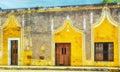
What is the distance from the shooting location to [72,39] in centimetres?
2370

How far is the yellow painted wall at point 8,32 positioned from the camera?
2552 cm

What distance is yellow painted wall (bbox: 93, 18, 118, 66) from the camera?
74.1 feet

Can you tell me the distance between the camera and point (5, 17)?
26000mm

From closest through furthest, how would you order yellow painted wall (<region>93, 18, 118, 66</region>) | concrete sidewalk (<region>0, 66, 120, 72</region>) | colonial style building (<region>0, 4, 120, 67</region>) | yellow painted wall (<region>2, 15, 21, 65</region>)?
concrete sidewalk (<region>0, 66, 120, 72</region>) < yellow painted wall (<region>93, 18, 118, 66</region>) < colonial style building (<region>0, 4, 120, 67</region>) < yellow painted wall (<region>2, 15, 21, 65</region>)

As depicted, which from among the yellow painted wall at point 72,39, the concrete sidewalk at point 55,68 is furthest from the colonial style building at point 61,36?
the concrete sidewalk at point 55,68

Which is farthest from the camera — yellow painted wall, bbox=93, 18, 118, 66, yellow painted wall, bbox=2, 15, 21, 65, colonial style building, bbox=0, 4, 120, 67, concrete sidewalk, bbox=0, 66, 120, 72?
yellow painted wall, bbox=2, 15, 21, 65

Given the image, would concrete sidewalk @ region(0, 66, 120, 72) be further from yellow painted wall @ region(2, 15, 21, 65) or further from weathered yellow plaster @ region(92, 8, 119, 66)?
yellow painted wall @ region(2, 15, 21, 65)

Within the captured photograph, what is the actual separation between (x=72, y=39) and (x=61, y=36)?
33.6 inches

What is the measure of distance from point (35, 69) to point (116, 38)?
17.8ft

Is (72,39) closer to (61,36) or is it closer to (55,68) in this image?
(61,36)

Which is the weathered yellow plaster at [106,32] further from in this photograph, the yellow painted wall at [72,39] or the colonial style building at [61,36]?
the yellow painted wall at [72,39]

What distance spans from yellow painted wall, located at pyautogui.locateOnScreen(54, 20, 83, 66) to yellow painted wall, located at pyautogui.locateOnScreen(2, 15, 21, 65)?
3196 millimetres

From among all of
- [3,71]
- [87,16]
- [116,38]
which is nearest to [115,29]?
[116,38]

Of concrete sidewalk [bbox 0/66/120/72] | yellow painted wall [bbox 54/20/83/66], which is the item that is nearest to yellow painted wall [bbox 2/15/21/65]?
concrete sidewalk [bbox 0/66/120/72]
